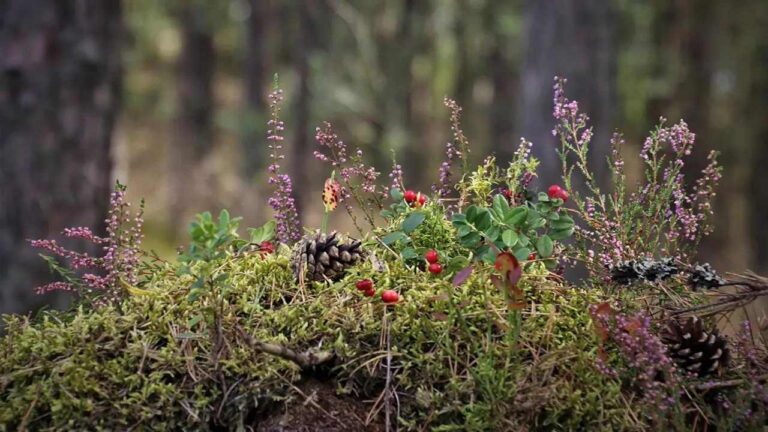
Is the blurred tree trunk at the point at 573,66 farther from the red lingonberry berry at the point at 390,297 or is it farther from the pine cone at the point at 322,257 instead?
the red lingonberry berry at the point at 390,297

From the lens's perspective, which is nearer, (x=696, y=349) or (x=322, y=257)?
(x=696, y=349)

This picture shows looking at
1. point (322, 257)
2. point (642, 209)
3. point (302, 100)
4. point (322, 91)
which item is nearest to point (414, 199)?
point (322, 257)

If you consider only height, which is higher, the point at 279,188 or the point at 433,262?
the point at 279,188

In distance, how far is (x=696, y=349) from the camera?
161 cm

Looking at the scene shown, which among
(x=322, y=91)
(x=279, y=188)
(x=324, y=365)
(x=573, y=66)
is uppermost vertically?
(x=322, y=91)

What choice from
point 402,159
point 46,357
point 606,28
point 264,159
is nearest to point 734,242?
point 402,159

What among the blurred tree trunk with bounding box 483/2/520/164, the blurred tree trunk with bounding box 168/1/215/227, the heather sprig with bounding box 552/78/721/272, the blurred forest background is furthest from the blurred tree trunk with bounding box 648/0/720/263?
the heather sprig with bounding box 552/78/721/272

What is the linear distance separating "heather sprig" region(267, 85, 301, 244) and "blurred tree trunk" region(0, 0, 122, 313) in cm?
220

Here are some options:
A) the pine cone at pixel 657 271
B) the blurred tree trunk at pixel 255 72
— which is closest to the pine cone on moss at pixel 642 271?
the pine cone at pixel 657 271

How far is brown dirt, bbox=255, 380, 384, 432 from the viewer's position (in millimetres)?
1501

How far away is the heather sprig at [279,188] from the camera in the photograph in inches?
74.9

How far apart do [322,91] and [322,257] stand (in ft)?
34.8

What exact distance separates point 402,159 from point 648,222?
13.4 m

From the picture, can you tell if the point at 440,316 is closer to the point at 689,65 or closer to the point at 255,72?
the point at 689,65
